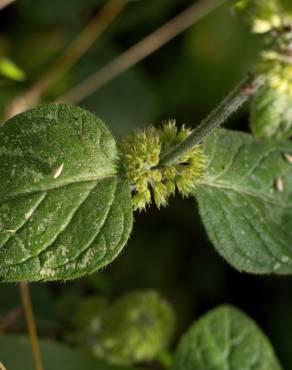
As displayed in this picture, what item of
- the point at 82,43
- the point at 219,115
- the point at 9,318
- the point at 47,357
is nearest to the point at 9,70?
the point at 82,43

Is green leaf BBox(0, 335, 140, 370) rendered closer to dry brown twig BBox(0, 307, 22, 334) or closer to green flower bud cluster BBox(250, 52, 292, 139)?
dry brown twig BBox(0, 307, 22, 334)

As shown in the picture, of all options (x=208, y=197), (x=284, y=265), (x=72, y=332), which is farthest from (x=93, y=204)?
(x=72, y=332)

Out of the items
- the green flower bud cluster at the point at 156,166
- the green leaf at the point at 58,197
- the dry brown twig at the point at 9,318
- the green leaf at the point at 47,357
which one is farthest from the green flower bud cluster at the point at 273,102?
the dry brown twig at the point at 9,318

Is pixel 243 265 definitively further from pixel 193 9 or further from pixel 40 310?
pixel 193 9

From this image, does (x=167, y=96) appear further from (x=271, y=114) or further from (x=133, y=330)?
(x=271, y=114)

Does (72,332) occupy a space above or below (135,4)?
below

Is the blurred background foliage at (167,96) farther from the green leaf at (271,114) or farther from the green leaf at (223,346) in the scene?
the green leaf at (271,114)

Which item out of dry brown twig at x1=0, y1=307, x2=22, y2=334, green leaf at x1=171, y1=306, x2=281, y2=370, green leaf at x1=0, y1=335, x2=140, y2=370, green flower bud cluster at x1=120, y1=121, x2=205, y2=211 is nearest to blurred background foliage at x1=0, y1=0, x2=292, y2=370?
dry brown twig at x1=0, y1=307, x2=22, y2=334
